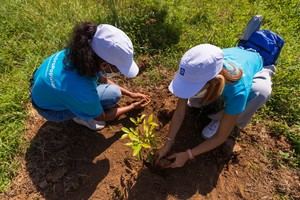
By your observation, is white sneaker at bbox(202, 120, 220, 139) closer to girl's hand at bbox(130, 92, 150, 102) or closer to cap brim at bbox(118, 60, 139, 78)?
girl's hand at bbox(130, 92, 150, 102)

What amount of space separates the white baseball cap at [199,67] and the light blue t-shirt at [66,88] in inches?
23.1

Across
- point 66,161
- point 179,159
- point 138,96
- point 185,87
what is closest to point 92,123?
point 66,161

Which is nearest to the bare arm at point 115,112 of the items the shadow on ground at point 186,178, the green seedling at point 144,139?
the green seedling at point 144,139

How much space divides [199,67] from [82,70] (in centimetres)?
69

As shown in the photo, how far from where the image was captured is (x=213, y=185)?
2611 millimetres

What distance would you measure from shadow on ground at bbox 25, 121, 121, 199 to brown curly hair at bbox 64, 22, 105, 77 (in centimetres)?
73

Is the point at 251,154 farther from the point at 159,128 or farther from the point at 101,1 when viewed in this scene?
the point at 101,1

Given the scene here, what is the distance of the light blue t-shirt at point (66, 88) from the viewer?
229cm

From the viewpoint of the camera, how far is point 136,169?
2.65m

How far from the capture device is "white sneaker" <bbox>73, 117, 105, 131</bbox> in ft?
9.11

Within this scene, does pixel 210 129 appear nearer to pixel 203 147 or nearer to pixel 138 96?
pixel 203 147

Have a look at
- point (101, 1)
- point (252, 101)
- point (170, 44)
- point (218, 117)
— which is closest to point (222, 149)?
point (218, 117)

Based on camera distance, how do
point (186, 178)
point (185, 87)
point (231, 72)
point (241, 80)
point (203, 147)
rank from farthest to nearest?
point (186, 178)
point (203, 147)
point (241, 80)
point (231, 72)
point (185, 87)

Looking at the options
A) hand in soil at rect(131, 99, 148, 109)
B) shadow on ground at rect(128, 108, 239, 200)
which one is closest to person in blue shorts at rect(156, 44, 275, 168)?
shadow on ground at rect(128, 108, 239, 200)
